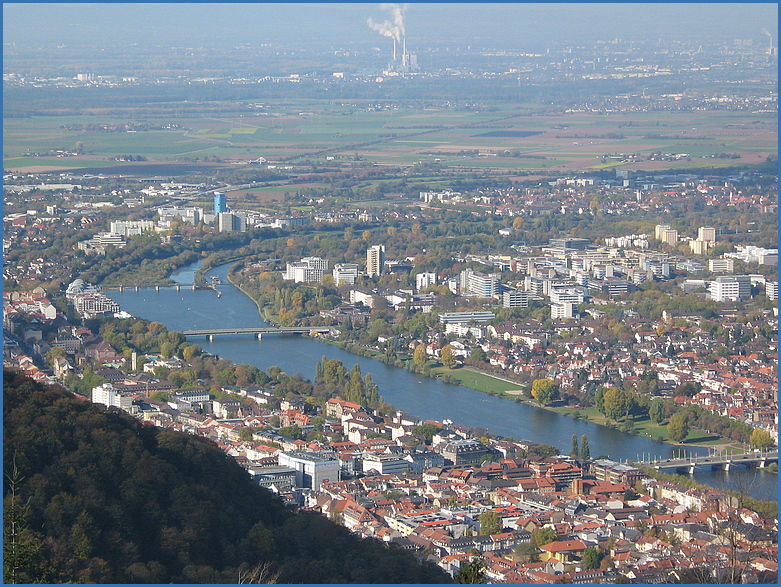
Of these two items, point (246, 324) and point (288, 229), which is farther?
point (288, 229)

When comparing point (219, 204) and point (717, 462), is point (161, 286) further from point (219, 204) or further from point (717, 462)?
point (717, 462)

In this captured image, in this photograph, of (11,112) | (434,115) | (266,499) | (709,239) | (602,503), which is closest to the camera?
(266,499)

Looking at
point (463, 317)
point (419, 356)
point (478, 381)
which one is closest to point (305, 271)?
point (463, 317)

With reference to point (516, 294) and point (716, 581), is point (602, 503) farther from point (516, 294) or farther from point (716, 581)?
point (516, 294)

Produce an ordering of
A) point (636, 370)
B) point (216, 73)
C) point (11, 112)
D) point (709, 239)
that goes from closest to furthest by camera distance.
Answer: point (636, 370) → point (709, 239) → point (11, 112) → point (216, 73)

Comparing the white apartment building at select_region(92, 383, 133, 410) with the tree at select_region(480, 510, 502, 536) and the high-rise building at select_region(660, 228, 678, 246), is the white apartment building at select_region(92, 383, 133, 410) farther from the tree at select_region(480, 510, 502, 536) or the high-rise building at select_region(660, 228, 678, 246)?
the high-rise building at select_region(660, 228, 678, 246)

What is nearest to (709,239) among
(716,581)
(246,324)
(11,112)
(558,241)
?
(558,241)

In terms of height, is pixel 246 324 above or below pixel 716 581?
below
